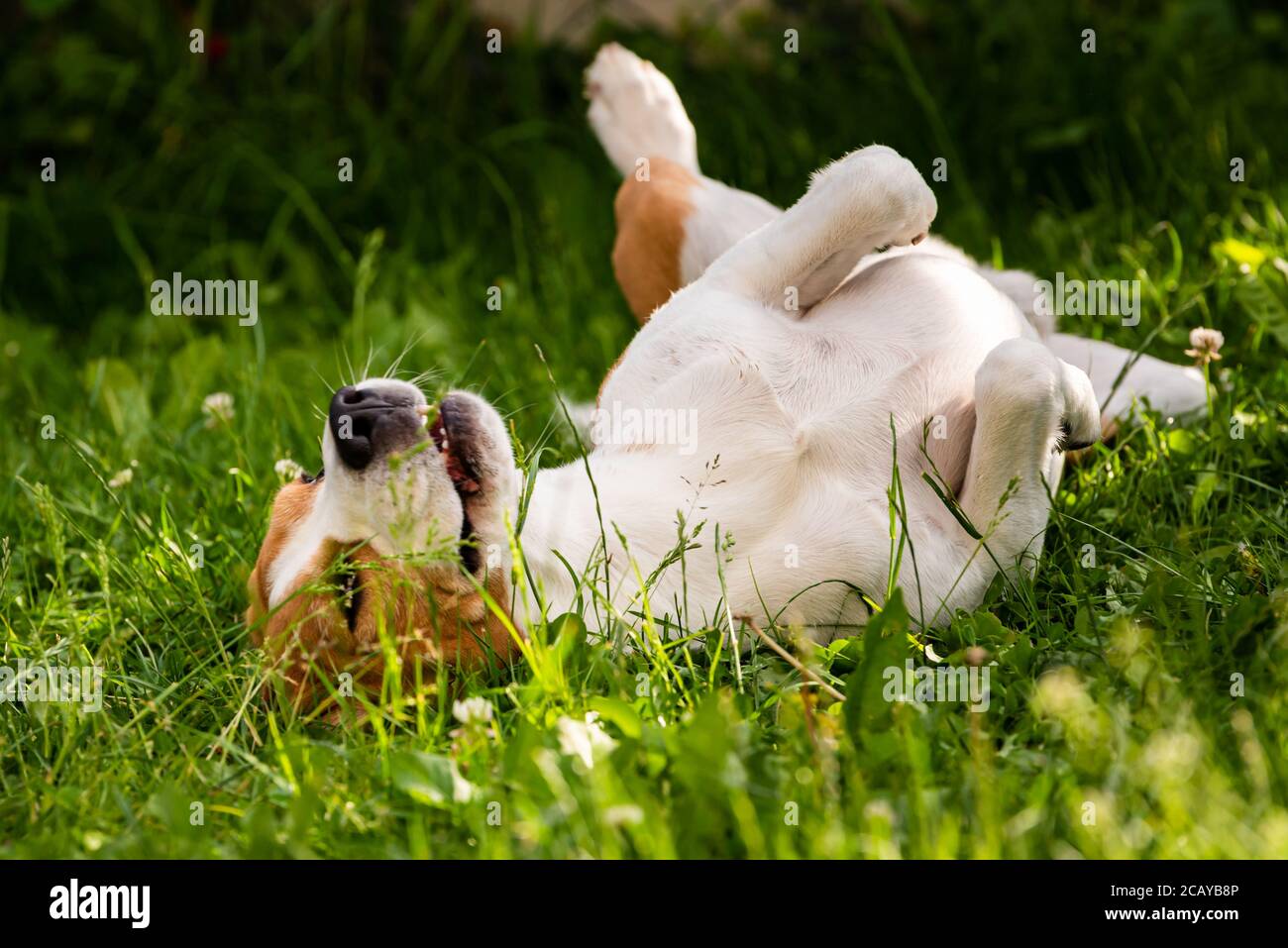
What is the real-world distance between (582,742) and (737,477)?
2.75 ft

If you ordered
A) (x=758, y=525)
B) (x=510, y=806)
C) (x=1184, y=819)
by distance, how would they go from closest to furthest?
(x=1184, y=819), (x=510, y=806), (x=758, y=525)

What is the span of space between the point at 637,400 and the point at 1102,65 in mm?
3044

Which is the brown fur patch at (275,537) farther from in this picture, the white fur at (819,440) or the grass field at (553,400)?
the white fur at (819,440)

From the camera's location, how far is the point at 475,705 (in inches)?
81.4

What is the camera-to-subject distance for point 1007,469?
260 cm

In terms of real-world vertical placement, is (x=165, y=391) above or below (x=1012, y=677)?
above

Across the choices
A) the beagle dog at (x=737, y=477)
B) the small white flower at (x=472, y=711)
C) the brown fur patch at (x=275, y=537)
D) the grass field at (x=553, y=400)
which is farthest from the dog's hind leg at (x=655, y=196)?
the small white flower at (x=472, y=711)

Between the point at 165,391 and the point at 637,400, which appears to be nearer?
the point at 637,400

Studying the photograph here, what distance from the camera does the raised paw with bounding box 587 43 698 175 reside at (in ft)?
14.0

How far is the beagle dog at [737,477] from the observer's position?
7.92 ft

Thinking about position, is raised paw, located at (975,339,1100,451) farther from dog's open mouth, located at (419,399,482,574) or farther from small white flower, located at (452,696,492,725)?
small white flower, located at (452,696,492,725)

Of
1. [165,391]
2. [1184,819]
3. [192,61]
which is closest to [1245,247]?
[1184,819]

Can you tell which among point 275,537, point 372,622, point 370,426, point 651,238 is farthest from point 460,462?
point 651,238

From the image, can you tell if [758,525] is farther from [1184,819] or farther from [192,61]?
[192,61]
